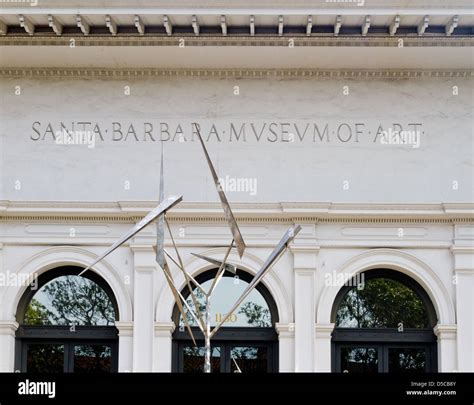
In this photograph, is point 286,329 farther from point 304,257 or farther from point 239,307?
point 304,257

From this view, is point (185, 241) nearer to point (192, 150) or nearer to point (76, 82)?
point (192, 150)

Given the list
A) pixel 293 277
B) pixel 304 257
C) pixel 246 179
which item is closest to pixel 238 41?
pixel 246 179

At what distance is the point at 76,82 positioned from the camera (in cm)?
1507

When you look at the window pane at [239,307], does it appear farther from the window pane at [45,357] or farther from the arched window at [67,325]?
the window pane at [45,357]

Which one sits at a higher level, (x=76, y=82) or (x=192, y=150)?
(x=76, y=82)

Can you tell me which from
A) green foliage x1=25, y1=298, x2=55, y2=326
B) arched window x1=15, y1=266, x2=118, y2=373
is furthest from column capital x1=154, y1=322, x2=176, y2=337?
green foliage x1=25, y1=298, x2=55, y2=326

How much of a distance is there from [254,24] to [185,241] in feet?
12.1

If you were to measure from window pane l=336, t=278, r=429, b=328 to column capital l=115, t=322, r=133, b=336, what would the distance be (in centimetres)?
340

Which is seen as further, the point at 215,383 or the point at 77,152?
the point at 77,152

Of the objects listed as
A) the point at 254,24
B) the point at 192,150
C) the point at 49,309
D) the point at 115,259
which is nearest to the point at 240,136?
the point at 192,150

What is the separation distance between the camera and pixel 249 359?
1423 centimetres
